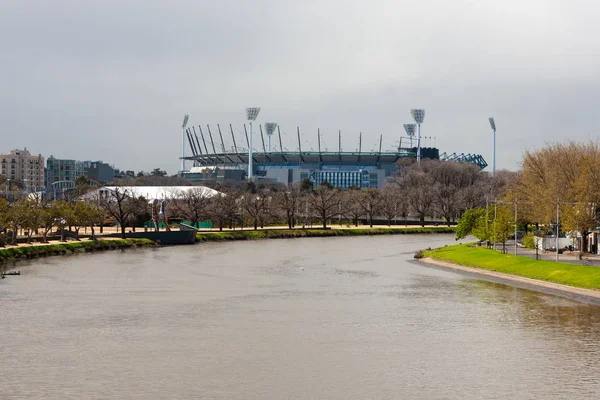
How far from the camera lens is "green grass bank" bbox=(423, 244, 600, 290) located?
57.9 m

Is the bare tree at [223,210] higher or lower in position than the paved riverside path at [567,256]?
higher

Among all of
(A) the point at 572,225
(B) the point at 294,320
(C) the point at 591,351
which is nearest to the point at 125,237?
(A) the point at 572,225

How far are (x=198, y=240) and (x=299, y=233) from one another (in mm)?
21970

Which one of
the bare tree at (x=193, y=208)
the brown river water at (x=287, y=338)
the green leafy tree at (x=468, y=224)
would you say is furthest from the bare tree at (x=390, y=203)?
the brown river water at (x=287, y=338)

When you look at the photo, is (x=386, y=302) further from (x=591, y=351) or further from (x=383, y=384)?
(x=383, y=384)

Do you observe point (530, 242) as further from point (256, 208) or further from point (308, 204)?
point (308, 204)

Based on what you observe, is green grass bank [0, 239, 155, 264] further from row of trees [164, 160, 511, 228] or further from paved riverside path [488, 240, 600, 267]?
paved riverside path [488, 240, 600, 267]

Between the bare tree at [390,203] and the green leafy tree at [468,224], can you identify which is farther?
the bare tree at [390,203]

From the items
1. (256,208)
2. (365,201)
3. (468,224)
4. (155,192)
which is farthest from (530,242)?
(155,192)

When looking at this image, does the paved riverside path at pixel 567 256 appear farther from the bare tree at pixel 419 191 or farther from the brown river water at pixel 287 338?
the bare tree at pixel 419 191

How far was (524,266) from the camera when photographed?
2640 inches

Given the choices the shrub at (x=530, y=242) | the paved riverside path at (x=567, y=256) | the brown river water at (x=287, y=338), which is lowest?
the brown river water at (x=287, y=338)

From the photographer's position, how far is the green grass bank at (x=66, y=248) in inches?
3169

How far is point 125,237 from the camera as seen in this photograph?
353 feet
